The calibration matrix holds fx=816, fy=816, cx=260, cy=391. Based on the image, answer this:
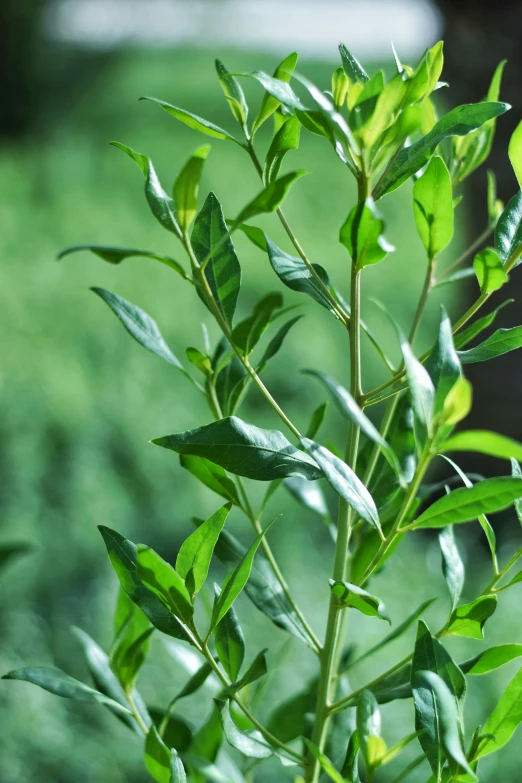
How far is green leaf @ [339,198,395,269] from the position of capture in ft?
0.95

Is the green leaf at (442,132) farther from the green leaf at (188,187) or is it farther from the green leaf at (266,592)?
the green leaf at (266,592)

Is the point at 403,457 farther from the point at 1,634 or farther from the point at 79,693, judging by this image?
the point at 1,634

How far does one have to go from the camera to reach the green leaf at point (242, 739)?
0.34 m

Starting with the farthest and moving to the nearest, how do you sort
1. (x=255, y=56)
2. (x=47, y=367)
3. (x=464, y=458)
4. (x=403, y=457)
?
1. (x=255, y=56)
2. (x=47, y=367)
3. (x=464, y=458)
4. (x=403, y=457)

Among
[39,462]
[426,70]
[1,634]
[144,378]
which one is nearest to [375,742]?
[426,70]

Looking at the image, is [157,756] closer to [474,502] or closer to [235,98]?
[474,502]

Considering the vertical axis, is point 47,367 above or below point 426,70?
below

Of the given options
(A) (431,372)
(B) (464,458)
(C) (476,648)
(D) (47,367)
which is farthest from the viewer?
(D) (47,367)

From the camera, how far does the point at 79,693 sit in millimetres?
378

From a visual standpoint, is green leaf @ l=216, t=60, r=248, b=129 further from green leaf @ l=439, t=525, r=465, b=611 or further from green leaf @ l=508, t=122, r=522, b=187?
green leaf @ l=439, t=525, r=465, b=611

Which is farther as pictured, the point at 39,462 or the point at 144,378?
the point at 144,378

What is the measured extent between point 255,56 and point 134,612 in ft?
14.1

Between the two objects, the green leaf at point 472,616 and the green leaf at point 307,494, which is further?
the green leaf at point 307,494

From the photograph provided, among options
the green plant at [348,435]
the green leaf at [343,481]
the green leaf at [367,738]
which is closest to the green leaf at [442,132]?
the green plant at [348,435]
